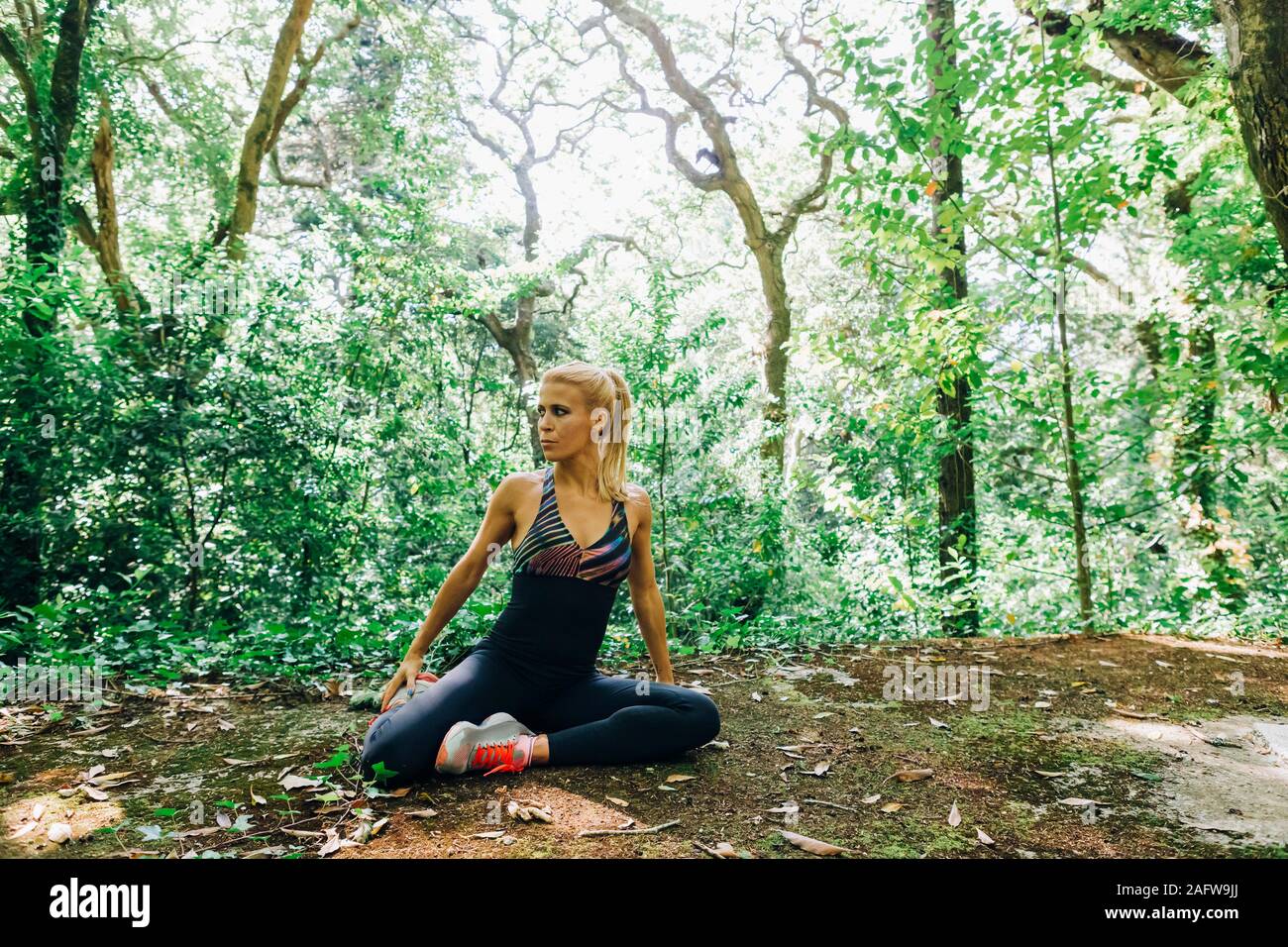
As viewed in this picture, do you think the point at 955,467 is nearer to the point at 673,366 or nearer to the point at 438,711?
the point at 673,366

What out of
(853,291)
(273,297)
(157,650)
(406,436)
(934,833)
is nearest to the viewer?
(934,833)

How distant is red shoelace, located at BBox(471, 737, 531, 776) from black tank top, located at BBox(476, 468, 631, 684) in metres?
0.28

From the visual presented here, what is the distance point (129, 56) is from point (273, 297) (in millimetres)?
5483

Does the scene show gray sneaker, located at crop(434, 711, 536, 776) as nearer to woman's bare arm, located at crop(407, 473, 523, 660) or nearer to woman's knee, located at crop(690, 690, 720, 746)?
woman's bare arm, located at crop(407, 473, 523, 660)

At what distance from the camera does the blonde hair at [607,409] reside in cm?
297

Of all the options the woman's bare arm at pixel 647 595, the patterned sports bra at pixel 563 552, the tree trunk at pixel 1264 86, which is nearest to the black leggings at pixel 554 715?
the woman's bare arm at pixel 647 595

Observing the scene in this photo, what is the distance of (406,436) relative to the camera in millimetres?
7980

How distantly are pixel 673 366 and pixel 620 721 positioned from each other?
17.1 feet

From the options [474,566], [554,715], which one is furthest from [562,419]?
[554,715]

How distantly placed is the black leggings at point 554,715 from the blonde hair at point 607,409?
2.55 ft

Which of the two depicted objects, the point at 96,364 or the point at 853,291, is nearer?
A: the point at 96,364

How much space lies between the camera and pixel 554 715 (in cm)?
287
